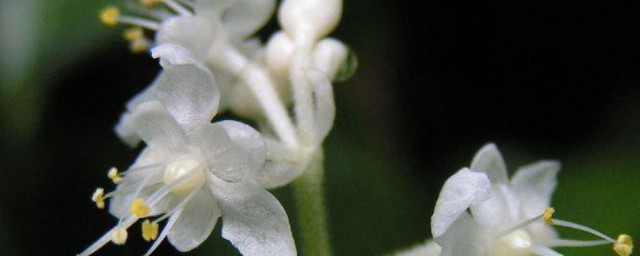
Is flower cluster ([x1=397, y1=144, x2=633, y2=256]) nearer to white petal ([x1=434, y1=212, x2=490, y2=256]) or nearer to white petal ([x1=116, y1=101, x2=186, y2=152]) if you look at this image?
white petal ([x1=434, y1=212, x2=490, y2=256])

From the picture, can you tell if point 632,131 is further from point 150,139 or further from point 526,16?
point 150,139

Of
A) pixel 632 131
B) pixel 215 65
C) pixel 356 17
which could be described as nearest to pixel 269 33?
pixel 356 17

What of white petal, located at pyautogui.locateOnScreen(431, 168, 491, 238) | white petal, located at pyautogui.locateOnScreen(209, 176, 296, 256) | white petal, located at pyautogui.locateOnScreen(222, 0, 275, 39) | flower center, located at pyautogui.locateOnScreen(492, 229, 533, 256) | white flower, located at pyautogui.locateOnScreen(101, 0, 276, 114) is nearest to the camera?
white petal, located at pyautogui.locateOnScreen(431, 168, 491, 238)

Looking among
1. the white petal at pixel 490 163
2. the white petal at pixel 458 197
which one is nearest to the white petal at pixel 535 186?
the white petal at pixel 490 163

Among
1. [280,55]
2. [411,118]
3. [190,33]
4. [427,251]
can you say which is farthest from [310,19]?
[411,118]

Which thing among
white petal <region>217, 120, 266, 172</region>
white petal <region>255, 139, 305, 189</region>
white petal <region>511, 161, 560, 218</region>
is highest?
white petal <region>217, 120, 266, 172</region>

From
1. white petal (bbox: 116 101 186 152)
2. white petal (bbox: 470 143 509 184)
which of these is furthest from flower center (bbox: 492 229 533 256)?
white petal (bbox: 116 101 186 152)

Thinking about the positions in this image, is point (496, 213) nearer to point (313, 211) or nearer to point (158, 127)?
point (313, 211)
